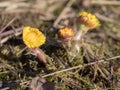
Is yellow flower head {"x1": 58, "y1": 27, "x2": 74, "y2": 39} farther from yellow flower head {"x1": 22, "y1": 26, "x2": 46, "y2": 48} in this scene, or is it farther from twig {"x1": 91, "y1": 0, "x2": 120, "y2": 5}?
twig {"x1": 91, "y1": 0, "x2": 120, "y2": 5}

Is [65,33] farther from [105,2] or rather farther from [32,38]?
[105,2]

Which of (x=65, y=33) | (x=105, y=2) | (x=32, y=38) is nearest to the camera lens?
(x=32, y=38)

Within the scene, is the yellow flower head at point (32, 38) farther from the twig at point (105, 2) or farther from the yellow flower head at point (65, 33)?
the twig at point (105, 2)

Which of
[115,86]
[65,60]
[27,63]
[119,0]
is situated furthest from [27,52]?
[119,0]

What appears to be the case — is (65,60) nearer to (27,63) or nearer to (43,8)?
(27,63)

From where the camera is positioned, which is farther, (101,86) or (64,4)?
(64,4)

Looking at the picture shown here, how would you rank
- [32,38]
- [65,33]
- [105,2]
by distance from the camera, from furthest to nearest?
[105,2]
[65,33]
[32,38]

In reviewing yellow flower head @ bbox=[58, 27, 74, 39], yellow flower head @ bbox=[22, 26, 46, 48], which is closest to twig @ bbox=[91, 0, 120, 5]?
yellow flower head @ bbox=[58, 27, 74, 39]

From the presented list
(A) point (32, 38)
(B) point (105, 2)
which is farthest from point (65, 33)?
(B) point (105, 2)

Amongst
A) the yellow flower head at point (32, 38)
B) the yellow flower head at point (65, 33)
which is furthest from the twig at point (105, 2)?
the yellow flower head at point (32, 38)
